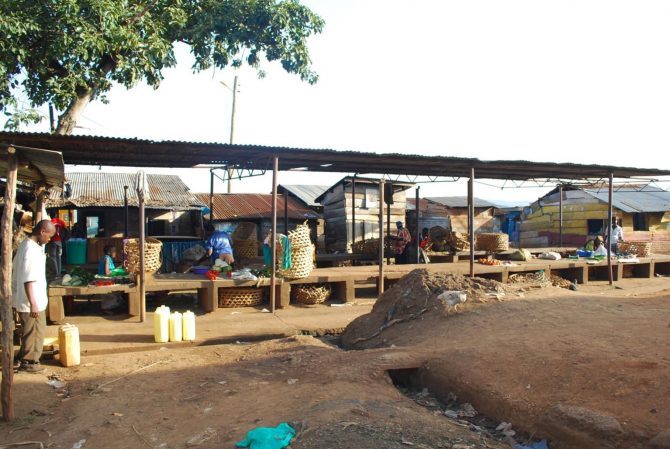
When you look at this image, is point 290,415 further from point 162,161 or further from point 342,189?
point 342,189

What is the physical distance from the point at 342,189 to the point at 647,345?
47.3 ft

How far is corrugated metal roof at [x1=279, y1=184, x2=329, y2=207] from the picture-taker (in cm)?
2381

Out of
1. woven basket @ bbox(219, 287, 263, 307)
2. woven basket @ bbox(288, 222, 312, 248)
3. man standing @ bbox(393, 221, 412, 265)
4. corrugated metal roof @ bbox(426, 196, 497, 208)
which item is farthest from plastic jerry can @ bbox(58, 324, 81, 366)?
corrugated metal roof @ bbox(426, 196, 497, 208)

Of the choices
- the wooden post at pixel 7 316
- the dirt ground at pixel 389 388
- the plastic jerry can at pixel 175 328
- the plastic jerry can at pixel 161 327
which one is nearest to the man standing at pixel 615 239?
the dirt ground at pixel 389 388

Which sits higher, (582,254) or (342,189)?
(342,189)

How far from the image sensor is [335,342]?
7.93 meters

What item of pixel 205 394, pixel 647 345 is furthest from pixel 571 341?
pixel 205 394

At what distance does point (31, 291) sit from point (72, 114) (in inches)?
326

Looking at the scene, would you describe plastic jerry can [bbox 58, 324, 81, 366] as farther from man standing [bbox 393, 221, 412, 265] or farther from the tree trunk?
man standing [bbox 393, 221, 412, 265]

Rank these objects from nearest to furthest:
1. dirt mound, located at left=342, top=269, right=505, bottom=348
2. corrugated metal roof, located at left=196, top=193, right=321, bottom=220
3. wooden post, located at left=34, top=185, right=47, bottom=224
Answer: dirt mound, located at left=342, top=269, right=505, bottom=348
wooden post, located at left=34, top=185, right=47, bottom=224
corrugated metal roof, located at left=196, top=193, right=321, bottom=220

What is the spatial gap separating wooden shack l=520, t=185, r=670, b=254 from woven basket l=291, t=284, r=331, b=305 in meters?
17.3

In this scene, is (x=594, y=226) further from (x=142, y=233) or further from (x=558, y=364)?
(x=142, y=233)

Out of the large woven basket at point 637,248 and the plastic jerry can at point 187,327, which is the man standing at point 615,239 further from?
the plastic jerry can at point 187,327

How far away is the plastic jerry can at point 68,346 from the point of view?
5.99 m
